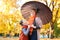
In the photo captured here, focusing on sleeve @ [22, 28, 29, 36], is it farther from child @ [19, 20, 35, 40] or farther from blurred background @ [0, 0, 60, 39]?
blurred background @ [0, 0, 60, 39]

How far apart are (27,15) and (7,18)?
1.52 m

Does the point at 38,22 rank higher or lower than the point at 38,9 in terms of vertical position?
lower

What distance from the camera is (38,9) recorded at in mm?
1874

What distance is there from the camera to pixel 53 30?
3387 millimetres

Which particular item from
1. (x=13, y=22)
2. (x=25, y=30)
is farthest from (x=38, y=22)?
(x=13, y=22)

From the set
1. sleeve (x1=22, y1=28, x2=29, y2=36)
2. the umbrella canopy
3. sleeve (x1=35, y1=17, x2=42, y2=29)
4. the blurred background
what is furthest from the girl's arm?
the blurred background

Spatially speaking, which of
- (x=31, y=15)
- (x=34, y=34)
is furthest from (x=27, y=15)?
(x=34, y=34)

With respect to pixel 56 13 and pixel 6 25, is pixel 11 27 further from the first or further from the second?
pixel 56 13

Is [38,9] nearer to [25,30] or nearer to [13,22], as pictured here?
[25,30]

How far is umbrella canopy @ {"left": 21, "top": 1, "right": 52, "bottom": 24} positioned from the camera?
1.85 metres

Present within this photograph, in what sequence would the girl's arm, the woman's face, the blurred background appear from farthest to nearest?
the blurred background
the woman's face
the girl's arm

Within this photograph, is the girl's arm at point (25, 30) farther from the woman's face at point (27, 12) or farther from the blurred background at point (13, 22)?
the blurred background at point (13, 22)

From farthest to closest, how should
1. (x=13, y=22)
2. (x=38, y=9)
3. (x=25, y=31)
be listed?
(x=13, y=22)
(x=38, y=9)
(x=25, y=31)

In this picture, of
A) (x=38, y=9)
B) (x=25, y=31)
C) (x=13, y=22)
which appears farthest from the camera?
(x=13, y=22)
